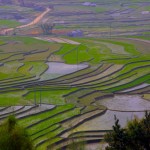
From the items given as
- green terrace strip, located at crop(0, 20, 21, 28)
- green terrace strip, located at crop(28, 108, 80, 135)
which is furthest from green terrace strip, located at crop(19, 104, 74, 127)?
green terrace strip, located at crop(0, 20, 21, 28)

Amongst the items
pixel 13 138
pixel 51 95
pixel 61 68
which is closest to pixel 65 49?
pixel 61 68

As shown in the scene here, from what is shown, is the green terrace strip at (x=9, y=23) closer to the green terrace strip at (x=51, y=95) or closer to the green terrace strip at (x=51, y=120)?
the green terrace strip at (x=51, y=95)

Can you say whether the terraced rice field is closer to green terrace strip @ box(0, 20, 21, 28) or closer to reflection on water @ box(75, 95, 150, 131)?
reflection on water @ box(75, 95, 150, 131)

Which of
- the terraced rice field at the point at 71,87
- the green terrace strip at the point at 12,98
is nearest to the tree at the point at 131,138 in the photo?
the terraced rice field at the point at 71,87

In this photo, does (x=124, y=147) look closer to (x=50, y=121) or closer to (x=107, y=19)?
(x=50, y=121)

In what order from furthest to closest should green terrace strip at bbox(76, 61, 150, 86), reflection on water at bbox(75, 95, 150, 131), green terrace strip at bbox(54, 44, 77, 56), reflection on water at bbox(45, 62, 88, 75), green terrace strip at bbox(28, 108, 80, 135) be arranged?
green terrace strip at bbox(54, 44, 77, 56)
reflection on water at bbox(45, 62, 88, 75)
green terrace strip at bbox(76, 61, 150, 86)
reflection on water at bbox(75, 95, 150, 131)
green terrace strip at bbox(28, 108, 80, 135)
